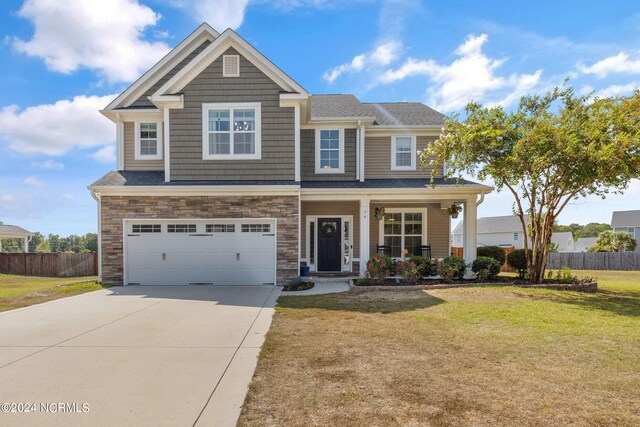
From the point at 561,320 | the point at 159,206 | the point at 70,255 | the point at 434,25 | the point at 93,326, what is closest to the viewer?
the point at 93,326

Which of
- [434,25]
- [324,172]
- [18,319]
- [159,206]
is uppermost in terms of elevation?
[434,25]

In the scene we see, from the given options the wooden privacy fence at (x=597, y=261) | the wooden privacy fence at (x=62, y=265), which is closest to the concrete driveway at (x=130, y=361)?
the wooden privacy fence at (x=62, y=265)

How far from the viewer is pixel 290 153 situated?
41.7ft

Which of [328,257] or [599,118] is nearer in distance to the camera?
[599,118]

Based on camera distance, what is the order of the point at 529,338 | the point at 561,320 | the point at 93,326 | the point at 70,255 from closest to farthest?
the point at 529,338, the point at 93,326, the point at 561,320, the point at 70,255

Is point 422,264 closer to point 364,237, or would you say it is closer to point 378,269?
point 378,269

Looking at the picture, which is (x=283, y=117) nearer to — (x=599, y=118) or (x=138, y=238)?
(x=138, y=238)

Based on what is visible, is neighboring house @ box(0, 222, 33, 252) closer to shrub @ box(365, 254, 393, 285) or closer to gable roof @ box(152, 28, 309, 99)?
gable roof @ box(152, 28, 309, 99)

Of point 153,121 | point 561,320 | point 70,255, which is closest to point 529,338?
point 561,320

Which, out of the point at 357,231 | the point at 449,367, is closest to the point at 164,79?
the point at 357,231

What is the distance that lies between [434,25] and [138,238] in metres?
10.7

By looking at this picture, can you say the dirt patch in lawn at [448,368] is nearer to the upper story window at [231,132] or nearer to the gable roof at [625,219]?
the upper story window at [231,132]

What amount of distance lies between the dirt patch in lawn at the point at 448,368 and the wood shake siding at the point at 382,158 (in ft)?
24.3

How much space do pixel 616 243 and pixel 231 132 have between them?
95.4 ft
